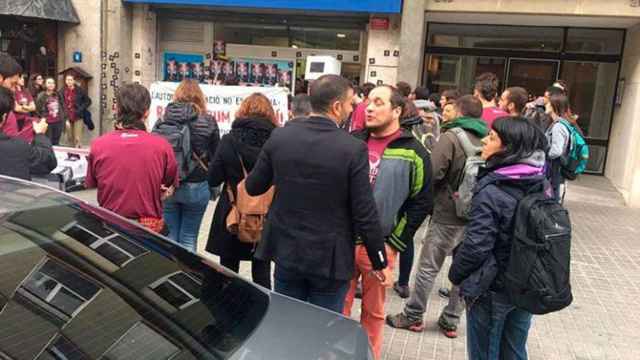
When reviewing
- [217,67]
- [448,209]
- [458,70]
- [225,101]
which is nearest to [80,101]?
[217,67]

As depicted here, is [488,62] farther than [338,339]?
Yes

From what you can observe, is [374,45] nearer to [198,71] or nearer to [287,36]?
[287,36]

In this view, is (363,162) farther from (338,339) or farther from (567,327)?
(567,327)

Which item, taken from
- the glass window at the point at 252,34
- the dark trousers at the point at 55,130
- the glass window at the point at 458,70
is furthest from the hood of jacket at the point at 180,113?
the glass window at the point at 458,70

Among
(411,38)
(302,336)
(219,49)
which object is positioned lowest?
(302,336)

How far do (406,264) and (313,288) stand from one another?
83.4 inches

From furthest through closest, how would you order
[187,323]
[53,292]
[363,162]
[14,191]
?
1. [363,162]
2. [14,191]
3. [187,323]
4. [53,292]

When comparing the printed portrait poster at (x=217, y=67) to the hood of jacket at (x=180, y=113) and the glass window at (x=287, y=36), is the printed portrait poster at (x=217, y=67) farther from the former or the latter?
the hood of jacket at (x=180, y=113)

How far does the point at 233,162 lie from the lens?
3.88 m

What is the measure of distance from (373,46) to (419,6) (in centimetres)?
141

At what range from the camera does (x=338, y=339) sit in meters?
2.22

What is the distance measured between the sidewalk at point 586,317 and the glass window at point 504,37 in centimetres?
621

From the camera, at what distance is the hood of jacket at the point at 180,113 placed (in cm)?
445

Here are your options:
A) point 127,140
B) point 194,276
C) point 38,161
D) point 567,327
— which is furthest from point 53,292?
point 567,327
